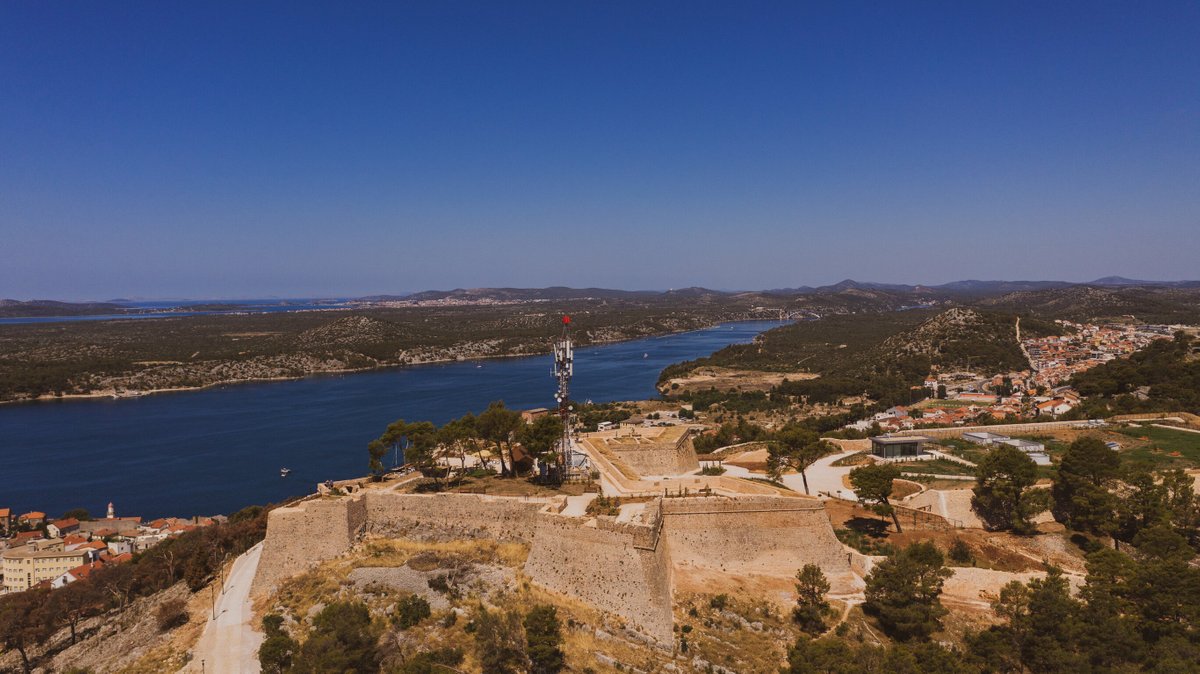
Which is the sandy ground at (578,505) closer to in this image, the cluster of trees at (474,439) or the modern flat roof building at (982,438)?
the cluster of trees at (474,439)

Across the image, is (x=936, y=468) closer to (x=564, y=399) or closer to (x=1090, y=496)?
(x=1090, y=496)

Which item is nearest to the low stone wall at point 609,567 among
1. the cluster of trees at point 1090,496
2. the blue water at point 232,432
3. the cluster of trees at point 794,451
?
the cluster of trees at point 794,451

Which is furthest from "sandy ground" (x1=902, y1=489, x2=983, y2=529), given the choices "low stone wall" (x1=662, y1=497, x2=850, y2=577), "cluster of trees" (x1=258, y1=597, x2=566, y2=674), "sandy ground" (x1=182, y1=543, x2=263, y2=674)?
"sandy ground" (x1=182, y1=543, x2=263, y2=674)

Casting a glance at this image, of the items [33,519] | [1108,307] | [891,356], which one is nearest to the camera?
[33,519]

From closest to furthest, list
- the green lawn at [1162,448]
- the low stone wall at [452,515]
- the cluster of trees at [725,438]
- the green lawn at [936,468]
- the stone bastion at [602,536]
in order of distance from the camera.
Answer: the stone bastion at [602,536] < the low stone wall at [452,515] < the green lawn at [1162,448] < the green lawn at [936,468] < the cluster of trees at [725,438]

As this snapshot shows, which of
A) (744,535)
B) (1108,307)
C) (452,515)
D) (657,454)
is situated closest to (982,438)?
(657,454)
